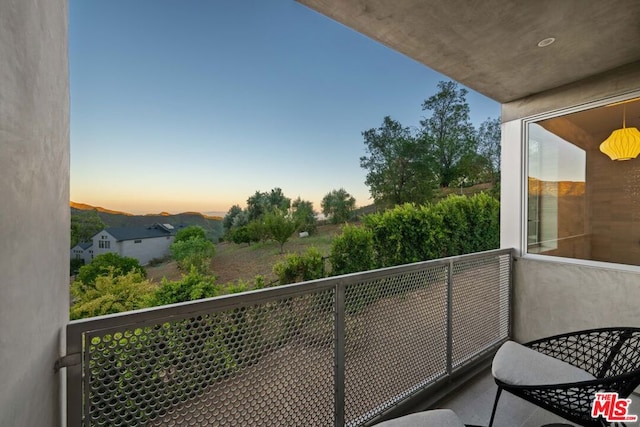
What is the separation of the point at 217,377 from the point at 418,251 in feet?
14.2

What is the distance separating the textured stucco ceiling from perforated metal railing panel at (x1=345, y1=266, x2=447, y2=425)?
166cm

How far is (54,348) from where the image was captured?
0.93 meters

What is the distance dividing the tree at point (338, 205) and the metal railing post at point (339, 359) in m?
5.89

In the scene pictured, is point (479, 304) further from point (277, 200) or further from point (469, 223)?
point (277, 200)

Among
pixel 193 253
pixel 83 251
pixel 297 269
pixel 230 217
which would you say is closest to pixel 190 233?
pixel 193 253

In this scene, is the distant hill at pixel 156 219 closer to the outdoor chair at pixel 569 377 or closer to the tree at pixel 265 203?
the tree at pixel 265 203

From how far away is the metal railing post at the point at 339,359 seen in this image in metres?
1.61

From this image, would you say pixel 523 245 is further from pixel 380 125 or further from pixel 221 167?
pixel 380 125

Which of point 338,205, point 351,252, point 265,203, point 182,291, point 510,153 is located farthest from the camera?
point 338,205

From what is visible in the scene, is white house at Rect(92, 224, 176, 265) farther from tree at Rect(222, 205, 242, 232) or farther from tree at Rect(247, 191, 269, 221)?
tree at Rect(247, 191, 269, 221)

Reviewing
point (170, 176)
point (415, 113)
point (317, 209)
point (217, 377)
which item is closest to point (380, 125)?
point (415, 113)

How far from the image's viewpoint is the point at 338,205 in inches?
315

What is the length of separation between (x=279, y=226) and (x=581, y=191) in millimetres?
5684

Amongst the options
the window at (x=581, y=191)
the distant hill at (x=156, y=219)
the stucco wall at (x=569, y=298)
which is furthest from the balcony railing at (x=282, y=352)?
the distant hill at (x=156, y=219)
